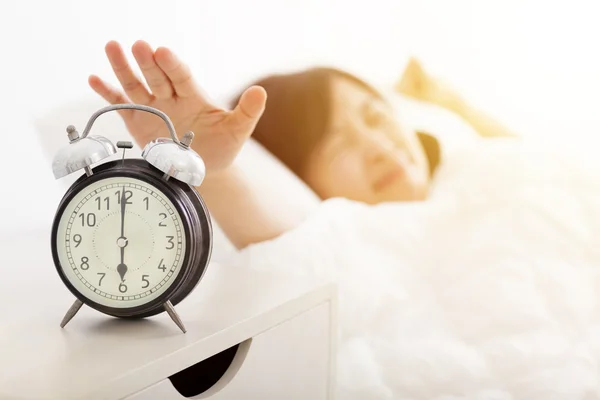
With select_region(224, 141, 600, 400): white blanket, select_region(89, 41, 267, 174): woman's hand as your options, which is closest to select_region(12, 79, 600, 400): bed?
select_region(224, 141, 600, 400): white blanket

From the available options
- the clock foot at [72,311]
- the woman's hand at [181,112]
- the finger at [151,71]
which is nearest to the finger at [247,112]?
the woman's hand at [181,112]

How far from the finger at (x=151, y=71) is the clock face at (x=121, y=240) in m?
0.39

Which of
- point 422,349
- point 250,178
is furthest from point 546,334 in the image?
point 250,178

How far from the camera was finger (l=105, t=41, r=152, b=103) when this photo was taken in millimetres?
1244

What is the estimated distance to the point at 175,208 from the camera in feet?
2.80

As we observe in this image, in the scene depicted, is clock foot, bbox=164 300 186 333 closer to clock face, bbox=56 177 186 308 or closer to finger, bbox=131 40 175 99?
clock face, bbox=56 177 186 308

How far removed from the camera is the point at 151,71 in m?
1.26

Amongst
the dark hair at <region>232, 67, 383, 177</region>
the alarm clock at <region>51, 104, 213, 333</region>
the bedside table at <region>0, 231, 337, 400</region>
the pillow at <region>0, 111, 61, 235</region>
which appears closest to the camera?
the bedside table at <region>0, 231, 337, 400</region>

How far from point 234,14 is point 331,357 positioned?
934 millimetres

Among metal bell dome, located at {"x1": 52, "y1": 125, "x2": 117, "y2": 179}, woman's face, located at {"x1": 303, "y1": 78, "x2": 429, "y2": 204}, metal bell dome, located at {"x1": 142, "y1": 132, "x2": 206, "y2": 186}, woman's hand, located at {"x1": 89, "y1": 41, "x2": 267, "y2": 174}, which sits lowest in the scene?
woman's face, located at {"x1": 303, "y1": 78, "x2": 429, "y2": 204}

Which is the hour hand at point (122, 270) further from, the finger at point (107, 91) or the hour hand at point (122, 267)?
the finger at point (107, 91)

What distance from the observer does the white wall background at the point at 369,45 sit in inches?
59.7

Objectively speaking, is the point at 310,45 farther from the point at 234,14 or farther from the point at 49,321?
the point at 49,321

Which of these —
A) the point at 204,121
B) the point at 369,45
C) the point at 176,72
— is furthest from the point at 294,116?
the point at 176,72
